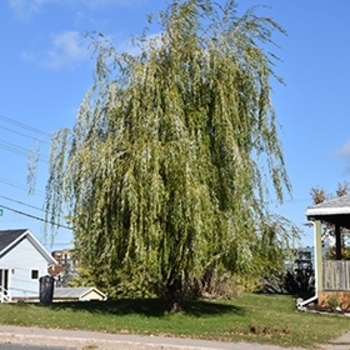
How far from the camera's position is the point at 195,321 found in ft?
50.0

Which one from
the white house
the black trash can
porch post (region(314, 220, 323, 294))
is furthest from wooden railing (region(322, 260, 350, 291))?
the white house

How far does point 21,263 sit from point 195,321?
25892 mm

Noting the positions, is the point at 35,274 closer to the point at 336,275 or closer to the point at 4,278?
the point at 4,278

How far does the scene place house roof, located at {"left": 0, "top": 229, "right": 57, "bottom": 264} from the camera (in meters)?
37.7

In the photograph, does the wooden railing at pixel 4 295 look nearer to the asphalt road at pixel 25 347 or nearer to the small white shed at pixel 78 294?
the small white shed at pixel 78 294

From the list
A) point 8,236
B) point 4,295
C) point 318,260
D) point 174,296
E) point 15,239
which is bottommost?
point 4,295

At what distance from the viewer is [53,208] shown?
16.3m

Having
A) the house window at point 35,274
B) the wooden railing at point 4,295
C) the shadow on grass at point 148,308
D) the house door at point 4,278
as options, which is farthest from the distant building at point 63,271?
the shadow on grass at point 148,308

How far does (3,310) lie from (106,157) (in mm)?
5694

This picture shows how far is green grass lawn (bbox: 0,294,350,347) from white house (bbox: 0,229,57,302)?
1967 centimetres

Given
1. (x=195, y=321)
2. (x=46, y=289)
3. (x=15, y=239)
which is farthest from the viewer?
(x=15, y=239)

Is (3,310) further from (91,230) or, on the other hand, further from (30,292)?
(30,292)

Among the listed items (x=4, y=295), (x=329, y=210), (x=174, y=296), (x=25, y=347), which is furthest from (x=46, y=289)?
(x=4, y=295)

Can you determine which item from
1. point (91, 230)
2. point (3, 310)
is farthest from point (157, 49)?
point (3, 310)
